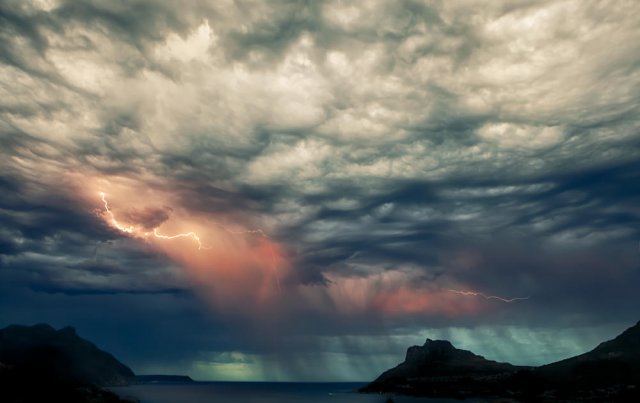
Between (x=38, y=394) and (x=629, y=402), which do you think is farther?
(x=629, y=402)

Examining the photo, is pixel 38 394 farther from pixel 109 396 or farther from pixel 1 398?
pixel 109 396

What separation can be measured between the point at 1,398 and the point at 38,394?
11.4 m

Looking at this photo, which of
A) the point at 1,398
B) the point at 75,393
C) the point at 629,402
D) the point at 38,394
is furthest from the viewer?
the point at 629,402

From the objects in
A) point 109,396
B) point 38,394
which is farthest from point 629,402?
point 38,394

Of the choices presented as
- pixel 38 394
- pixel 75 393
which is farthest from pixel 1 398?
pixel 75 393

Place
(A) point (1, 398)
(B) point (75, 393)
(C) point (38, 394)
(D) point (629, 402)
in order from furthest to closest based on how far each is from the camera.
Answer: (D) point (629, 402) → (B) point (75, 393) → (C) point (38, 394) → (A) point (1, 398)

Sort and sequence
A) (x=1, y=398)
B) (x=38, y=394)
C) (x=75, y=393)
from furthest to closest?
(x=75, y=393) → (x=38, y=394) → (x=1, y=398)

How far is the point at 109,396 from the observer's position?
16800 cm

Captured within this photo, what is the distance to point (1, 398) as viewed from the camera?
139m

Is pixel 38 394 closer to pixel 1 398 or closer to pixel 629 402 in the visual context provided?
pixel 1 398

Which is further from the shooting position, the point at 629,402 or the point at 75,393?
the point at 629,402

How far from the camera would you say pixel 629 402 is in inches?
7840

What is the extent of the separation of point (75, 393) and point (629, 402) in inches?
9054

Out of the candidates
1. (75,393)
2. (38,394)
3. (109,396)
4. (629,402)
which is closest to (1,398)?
(38,394)
